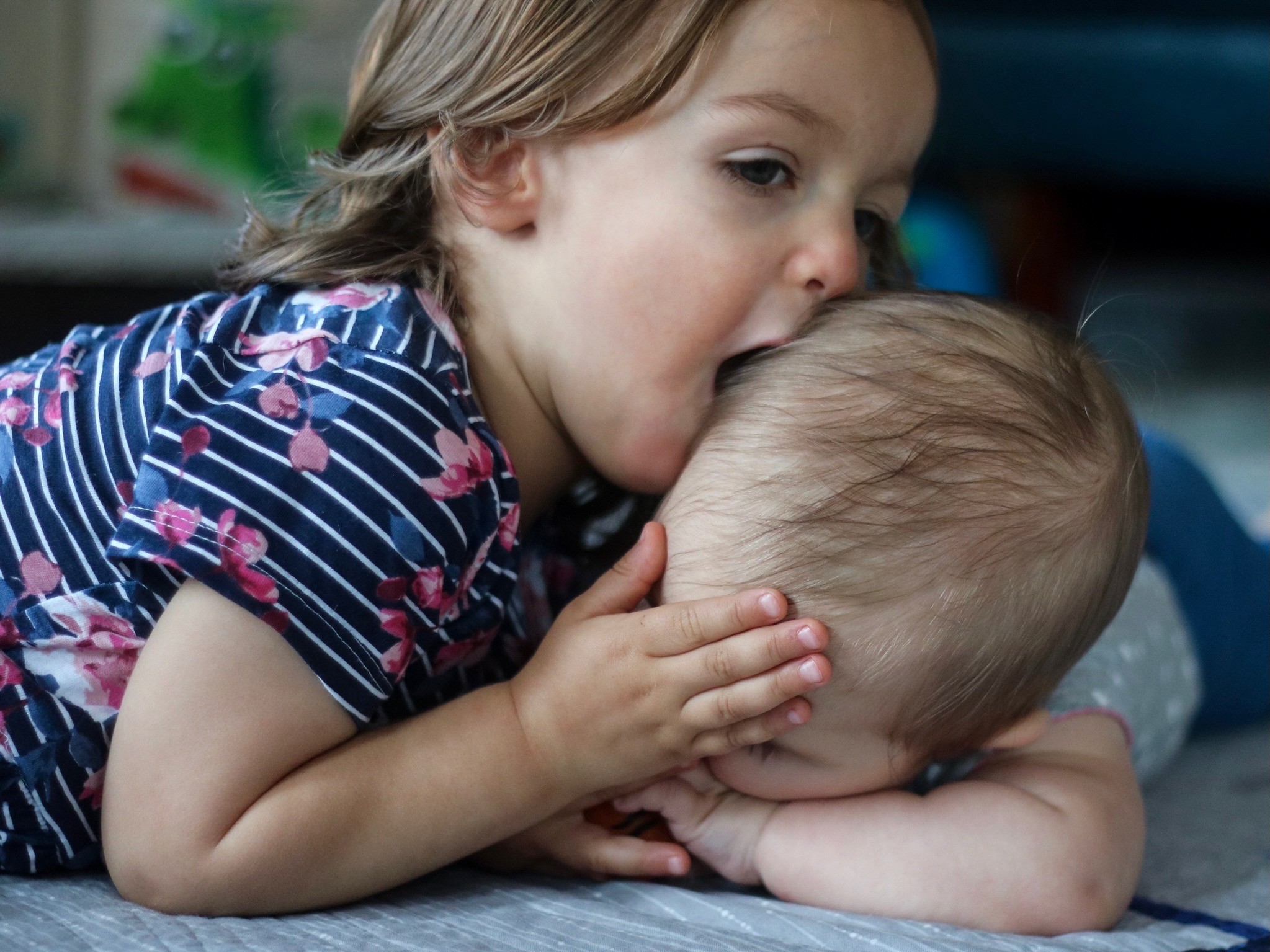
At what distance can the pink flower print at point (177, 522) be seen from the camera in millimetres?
624

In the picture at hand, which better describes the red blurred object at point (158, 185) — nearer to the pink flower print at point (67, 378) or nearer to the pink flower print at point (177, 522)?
the pink flower print at point (67, 378)

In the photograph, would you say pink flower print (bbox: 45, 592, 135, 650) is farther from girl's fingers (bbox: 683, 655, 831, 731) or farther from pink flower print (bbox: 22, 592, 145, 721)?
girl's fingers (bbox: 683, 655, 831, 731)

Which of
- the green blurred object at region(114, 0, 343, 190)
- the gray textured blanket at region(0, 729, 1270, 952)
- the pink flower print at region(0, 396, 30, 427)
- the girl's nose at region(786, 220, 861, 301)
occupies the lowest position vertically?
the gray textured blanket at region(0, 729, 1270, 952)

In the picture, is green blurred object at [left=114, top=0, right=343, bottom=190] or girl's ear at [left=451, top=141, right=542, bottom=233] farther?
green blurred object at [left=114, top=0, right=343, bottom=190]

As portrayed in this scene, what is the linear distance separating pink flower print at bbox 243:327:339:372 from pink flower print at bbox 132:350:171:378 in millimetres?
49

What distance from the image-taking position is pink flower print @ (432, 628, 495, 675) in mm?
756

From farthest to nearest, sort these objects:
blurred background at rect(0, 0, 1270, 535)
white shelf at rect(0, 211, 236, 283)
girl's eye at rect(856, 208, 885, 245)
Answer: blurred background at rect(0, 0, 1270, 535)
white shelf at rect(0, 211, 236, 283)
girl's eye at rect(856, 208, 885, 245)

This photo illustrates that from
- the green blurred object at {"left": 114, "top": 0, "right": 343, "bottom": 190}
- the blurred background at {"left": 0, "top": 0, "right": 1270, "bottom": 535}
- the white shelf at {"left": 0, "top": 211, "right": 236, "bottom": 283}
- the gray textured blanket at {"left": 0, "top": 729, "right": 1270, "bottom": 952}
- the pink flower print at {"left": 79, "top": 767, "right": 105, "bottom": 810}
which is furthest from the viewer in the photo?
the green blurred object at {"left": 114, "top": 0, "right": 343, "bottom": 190}

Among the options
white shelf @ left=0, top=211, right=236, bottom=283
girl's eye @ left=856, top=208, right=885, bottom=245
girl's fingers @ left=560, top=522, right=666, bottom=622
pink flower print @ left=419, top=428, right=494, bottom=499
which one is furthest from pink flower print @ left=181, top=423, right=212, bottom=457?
white shelf @ left=0, top=211, right=236, bottom=283

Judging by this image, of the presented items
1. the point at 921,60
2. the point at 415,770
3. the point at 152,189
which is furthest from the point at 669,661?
the point at 152,189

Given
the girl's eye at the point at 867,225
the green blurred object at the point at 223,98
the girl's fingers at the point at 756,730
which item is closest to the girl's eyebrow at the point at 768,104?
the girl's eye at the point at 867,225

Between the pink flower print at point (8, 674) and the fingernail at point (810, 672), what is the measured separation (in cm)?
41

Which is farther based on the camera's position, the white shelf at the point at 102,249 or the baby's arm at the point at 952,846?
the white shelf at the point at 102,249

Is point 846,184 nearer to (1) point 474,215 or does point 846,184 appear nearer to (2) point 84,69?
(1) point 474,215
